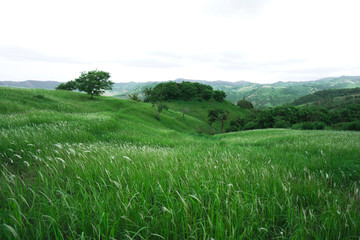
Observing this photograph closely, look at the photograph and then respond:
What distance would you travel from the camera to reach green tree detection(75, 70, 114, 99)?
1919 inches

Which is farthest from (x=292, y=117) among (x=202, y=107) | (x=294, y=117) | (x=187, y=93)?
(x=187, y=93)

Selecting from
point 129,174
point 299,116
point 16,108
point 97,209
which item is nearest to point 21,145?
point 129,174

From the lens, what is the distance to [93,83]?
49.2 metres

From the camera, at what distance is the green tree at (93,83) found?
4875 centimetres

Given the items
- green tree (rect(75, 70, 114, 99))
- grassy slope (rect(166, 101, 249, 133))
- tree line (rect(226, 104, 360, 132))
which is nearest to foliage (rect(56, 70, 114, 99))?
green tree (rect(75, 70, 114, 99))

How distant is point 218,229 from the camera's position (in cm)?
157

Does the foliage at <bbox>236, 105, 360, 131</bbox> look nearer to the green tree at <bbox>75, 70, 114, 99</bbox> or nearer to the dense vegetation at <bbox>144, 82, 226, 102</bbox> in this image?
the dense vegetation at <bbox>144, 82, 226, 102</bbox>

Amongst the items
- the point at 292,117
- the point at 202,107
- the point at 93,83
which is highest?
the point at 93,83

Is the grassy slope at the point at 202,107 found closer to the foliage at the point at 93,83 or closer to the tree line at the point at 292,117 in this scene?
the tree line at the point at 292,117

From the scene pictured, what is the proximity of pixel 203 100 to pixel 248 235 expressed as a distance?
130 meters

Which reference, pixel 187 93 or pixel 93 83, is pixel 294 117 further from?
pixel 93 83

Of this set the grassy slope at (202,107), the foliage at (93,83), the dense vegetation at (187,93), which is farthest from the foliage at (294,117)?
the foliage at (93,83)

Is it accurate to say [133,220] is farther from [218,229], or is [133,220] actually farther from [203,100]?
[203,100]

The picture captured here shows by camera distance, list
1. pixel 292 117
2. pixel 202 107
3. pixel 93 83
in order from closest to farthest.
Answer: pixel 93 83 < pixel 292 117 < pixel 202 107
